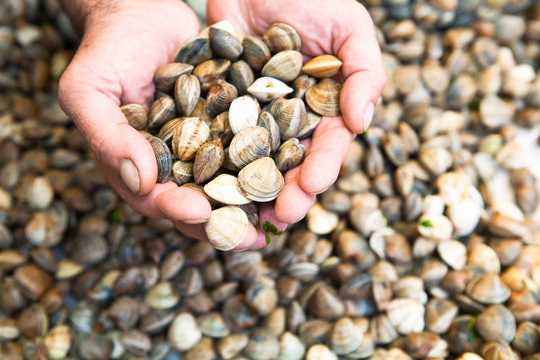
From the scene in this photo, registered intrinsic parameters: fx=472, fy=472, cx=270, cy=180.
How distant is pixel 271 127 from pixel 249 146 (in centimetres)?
12

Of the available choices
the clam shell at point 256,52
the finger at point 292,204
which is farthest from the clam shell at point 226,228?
the clam shell at point 256,52

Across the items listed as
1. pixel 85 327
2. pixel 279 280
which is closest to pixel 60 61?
pixel 85 327

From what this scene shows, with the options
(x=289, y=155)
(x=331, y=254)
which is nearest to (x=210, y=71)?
(x=289, y=155)

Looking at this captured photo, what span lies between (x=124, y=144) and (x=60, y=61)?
1297mm

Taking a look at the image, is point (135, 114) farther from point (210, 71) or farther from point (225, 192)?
point (225, 192)

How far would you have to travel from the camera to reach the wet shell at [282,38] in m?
1.62

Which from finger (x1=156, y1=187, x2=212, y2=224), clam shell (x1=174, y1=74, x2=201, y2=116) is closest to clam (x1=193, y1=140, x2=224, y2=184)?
finger (x1=156, y1=187, x2=212, y2=224)

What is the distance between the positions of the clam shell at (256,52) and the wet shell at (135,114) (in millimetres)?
416

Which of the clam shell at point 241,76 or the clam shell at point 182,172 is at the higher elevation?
the clam shell at point 241,76

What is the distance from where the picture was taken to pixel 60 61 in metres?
2.31

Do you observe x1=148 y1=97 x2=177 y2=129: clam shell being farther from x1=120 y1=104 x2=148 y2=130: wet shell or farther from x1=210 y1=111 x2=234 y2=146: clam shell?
x1=210 y1=111 x2=234 y2=146: clam shell

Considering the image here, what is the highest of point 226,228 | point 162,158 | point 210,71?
point 210,71

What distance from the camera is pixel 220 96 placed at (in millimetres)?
1538

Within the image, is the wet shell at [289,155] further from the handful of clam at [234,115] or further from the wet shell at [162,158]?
the wet shell at [162,158]
